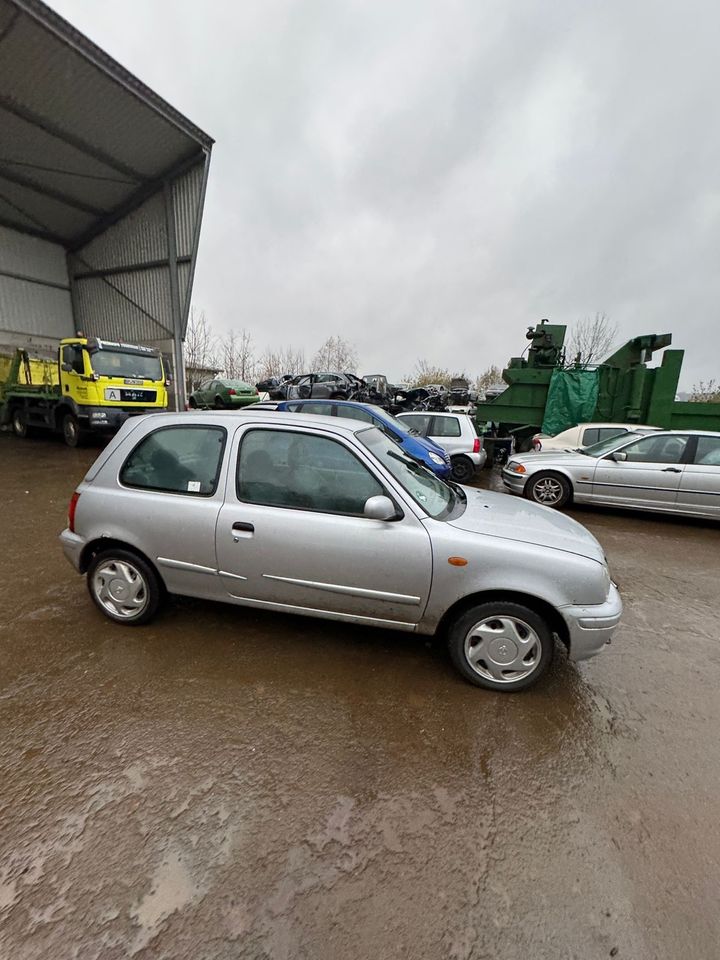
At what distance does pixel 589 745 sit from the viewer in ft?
7.14

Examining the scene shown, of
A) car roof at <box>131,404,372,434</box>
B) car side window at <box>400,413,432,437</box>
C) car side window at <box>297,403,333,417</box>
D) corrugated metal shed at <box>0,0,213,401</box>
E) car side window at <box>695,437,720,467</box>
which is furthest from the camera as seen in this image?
corrugated metal shed at <box>0,0,213,401</box>

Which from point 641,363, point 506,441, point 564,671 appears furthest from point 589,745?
point 641,363

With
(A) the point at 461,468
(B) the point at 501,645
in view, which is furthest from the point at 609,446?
(B) the point at 501,645

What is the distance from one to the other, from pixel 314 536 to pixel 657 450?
6017mm

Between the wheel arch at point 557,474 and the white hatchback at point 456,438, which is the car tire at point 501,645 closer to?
the wheel arch at point 557,474

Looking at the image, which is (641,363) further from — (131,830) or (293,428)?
(131,830)

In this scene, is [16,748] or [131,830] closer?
[131,830]

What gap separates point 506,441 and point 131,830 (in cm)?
967

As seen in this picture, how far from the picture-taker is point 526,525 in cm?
265

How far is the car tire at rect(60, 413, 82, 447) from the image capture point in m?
9.96

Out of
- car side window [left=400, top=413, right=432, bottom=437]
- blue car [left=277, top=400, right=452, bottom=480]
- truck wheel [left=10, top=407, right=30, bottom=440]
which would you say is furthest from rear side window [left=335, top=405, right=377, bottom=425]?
truck wheel [left=10, top=407, right=30, bottom=440]

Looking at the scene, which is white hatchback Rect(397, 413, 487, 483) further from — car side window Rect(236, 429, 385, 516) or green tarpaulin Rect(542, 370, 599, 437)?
car side window Rect(236, 429, 385, 516)

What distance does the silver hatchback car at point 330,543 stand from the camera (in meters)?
2.38

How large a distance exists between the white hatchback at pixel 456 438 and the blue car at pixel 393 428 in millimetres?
337
